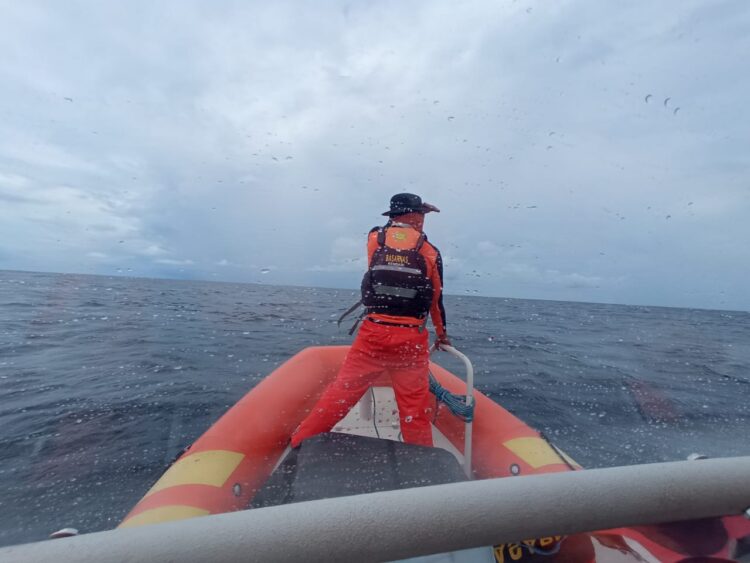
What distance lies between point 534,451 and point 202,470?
192 centimetres

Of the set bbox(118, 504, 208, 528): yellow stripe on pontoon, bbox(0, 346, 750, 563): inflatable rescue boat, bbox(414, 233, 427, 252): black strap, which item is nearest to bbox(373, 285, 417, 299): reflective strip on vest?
bbox(414, 233, 427, 252): black strap

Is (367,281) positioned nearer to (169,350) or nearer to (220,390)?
(220,390)

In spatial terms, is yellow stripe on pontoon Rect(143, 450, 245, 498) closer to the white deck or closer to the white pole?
the white deck

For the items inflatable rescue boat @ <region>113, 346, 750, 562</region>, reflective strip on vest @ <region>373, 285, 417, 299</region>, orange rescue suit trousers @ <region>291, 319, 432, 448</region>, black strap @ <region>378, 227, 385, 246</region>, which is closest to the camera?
inflatable rescue boat @ <region>113, 346, 750, 562</region>

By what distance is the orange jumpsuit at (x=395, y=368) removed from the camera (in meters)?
2.37

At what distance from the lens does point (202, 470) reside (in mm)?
2184

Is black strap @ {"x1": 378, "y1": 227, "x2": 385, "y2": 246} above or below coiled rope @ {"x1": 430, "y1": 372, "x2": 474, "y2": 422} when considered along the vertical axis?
above

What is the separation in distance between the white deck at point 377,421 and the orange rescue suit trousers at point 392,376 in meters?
0.50

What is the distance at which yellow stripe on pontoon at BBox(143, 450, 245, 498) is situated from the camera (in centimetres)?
210

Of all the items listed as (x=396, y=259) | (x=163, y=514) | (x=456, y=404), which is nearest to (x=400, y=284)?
(x=396, y=259)

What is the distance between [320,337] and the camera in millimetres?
8359

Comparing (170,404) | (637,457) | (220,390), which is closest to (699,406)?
(637,457)

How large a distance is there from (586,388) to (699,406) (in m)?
1.22

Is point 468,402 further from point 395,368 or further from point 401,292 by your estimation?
point 401,292
